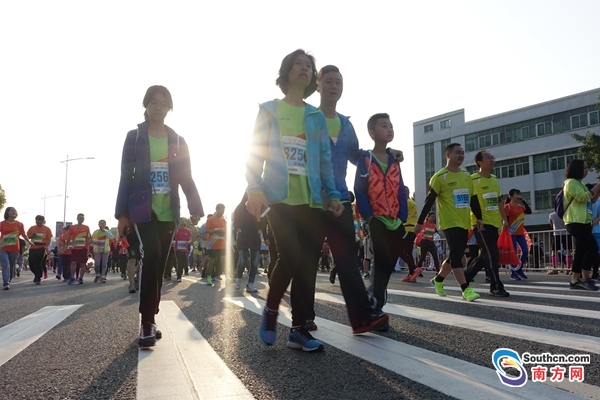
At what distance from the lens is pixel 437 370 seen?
2.91 metres

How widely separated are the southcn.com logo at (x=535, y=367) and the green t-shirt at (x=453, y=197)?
3.46 metres

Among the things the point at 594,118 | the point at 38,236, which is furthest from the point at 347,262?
the point at 594,118

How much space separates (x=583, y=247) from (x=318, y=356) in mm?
6308

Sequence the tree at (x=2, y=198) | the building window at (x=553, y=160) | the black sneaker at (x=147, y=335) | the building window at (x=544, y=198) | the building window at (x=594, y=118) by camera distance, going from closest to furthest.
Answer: the black sneaker at (x=147, y=335), the building window at (x=594, y=118), the building window at (x=553, y=160), the building window at (x=544, y=198), the tree at (x=2, y=198)

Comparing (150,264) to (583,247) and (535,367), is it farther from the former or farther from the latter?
(583,247)

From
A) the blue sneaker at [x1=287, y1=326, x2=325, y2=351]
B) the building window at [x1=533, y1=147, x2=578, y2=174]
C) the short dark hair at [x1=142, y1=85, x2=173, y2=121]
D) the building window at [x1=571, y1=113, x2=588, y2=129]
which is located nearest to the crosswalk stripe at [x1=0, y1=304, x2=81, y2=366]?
the blue sneaker at [x1=287, y1=326, x2=325, y2=351]

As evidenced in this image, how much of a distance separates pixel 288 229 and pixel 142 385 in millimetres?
1404

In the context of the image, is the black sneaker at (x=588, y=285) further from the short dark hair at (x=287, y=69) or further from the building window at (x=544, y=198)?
the building window at (x=544, y=198)

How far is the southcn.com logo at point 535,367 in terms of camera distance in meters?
2.71

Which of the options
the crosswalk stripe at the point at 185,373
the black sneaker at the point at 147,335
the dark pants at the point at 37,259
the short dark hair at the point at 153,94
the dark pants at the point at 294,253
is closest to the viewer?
the crosswalk stripe at the point at 185,373

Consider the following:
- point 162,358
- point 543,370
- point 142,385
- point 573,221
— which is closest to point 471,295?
point 573,221

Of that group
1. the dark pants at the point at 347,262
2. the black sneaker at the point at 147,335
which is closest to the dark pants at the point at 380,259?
the dark pants at the point at 347,262

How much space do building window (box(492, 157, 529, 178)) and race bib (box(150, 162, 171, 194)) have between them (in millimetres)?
53306

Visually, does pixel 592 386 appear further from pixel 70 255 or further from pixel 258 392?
pixel 70 255
